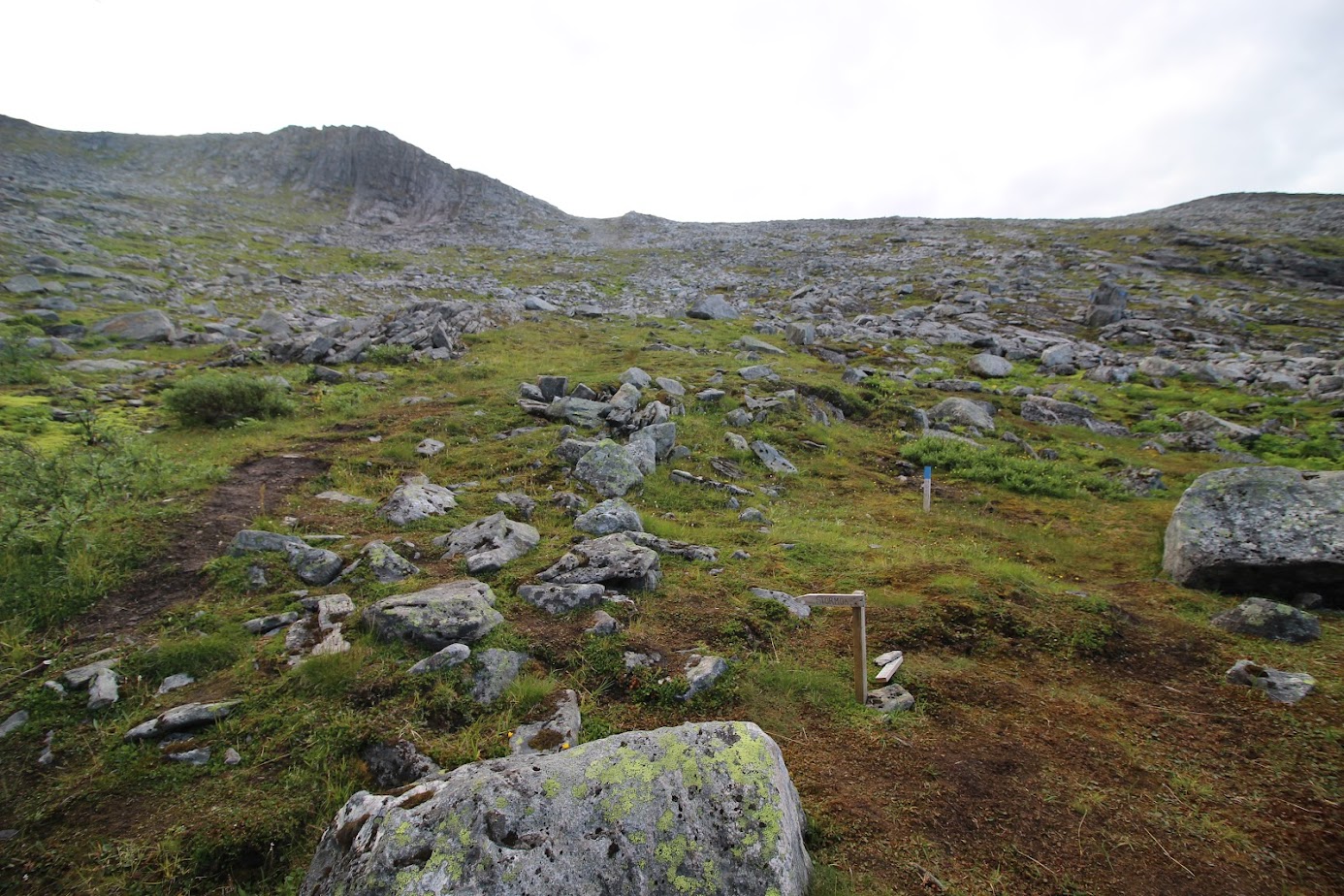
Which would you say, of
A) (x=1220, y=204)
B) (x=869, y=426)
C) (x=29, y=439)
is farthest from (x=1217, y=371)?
(x=1220, y=204)

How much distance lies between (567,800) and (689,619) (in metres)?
4.05

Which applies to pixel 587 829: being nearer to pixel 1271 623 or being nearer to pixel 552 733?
pixel 552 733

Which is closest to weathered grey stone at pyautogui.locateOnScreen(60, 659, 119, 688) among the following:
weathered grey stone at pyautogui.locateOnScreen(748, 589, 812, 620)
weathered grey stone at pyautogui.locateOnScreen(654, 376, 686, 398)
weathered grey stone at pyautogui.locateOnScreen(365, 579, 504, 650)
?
weathered grey stone at pyautogui.locateOnScreen(365, 579, 504, 650)

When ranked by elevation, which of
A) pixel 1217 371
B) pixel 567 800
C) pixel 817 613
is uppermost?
pixel 1217 371

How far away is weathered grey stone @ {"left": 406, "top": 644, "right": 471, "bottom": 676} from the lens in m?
5.60

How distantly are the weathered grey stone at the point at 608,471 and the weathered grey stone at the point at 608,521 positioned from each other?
1.49 m

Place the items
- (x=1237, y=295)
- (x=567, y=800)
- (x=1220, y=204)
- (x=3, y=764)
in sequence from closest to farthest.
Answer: (x=567, y=800) → (x=3, y=764) → (x=1237, y=295) → (x=1220, y=204)

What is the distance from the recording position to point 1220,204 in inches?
2699

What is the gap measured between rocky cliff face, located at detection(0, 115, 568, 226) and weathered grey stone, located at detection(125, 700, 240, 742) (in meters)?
63.3

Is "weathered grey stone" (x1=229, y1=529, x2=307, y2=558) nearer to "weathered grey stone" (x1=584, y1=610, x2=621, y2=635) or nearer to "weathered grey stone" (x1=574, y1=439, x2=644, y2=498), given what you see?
"weathered grey stone" (x1=584, y1=610, x2=621, y2=635)

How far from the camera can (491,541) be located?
8398mm

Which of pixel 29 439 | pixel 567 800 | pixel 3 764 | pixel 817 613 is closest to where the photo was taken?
pixel 567 800

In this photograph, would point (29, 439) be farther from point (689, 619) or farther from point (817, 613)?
point (817, 613)

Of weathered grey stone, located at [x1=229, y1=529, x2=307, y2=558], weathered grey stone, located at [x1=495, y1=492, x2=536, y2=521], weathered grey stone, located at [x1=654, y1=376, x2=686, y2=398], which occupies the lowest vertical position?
weathered grey stone, located at [x1=495, y1=492, x2=536, y2=521]
